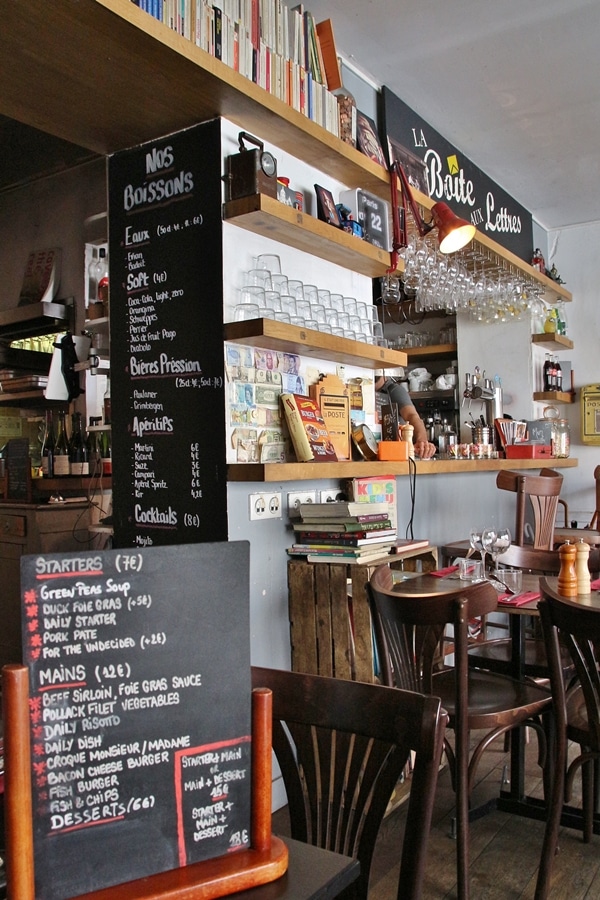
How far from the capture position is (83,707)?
86 cm

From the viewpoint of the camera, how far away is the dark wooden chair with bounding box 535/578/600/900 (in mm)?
2010

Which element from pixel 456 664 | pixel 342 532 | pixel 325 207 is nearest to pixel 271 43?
pixel 325 207

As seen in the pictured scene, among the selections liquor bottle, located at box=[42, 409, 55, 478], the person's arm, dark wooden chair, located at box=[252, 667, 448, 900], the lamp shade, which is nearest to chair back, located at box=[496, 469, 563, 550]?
the person's arm

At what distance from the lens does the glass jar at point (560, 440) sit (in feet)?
20.8

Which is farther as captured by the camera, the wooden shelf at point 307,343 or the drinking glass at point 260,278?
the drinking glass at point 260,278

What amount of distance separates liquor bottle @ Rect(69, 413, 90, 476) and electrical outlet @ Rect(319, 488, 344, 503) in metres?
2.10

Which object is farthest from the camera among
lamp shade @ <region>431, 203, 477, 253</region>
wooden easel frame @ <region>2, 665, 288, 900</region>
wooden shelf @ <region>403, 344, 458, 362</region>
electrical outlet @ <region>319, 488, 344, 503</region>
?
wooden shelf @ <region>403, 344, 458, 362</region>

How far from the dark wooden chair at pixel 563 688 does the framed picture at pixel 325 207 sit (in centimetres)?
190

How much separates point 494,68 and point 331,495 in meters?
2.70

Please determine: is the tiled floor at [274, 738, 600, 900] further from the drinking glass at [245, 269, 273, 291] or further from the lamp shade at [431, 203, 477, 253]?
the lamp shade at [431, 203, 477, 253]

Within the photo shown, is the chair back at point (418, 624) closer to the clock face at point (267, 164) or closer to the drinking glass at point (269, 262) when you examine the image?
the drinking glass at point (269, 262)

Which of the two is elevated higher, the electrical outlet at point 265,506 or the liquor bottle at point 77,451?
the liquor bottle at point 77,451

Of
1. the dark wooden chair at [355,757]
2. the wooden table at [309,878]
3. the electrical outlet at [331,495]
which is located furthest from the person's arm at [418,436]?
the wooden table at [309,878]

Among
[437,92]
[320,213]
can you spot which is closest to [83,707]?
[320,213]
